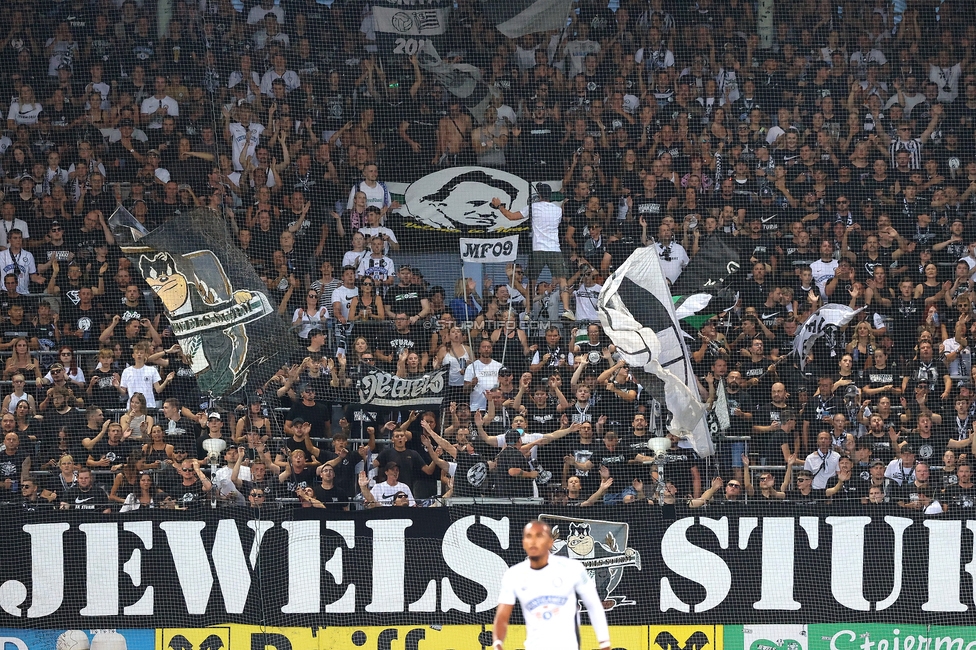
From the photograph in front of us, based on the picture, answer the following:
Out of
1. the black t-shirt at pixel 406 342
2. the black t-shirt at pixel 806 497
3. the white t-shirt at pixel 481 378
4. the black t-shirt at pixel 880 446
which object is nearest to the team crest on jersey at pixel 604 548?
the black t-shirt at pixel 806 497

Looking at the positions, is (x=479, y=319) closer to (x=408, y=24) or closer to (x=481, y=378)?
(x=481, y=378)

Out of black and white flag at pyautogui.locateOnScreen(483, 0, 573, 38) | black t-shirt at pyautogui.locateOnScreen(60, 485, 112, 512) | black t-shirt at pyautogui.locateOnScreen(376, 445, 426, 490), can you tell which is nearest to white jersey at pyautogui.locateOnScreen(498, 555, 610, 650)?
black t-shirt at pyautogui.locateOnScreen(376, 445, 426, 490)

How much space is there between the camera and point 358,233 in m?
16.2

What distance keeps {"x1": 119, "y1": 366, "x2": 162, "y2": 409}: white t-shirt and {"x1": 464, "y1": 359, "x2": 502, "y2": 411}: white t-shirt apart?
3.53 metres

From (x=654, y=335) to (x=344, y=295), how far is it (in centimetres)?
394

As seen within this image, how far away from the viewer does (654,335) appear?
44.7 feet

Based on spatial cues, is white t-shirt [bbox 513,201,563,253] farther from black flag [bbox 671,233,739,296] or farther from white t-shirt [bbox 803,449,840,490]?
white t-shirt [bbox 803,449,840,490]

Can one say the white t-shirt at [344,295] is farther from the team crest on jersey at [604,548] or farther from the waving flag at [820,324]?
the waving flag at [820,324]

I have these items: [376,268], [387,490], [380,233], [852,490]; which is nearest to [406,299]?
[376,268]

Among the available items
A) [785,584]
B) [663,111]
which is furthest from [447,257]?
[785,584]

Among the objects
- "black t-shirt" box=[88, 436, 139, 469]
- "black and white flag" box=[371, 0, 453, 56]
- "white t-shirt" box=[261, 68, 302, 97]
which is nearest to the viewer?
"black t-shirt" box=[88, 436, 139, 469]

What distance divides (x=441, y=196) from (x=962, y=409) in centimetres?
671

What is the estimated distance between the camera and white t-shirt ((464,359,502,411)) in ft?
47.5

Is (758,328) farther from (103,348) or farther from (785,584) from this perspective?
(103,348)
